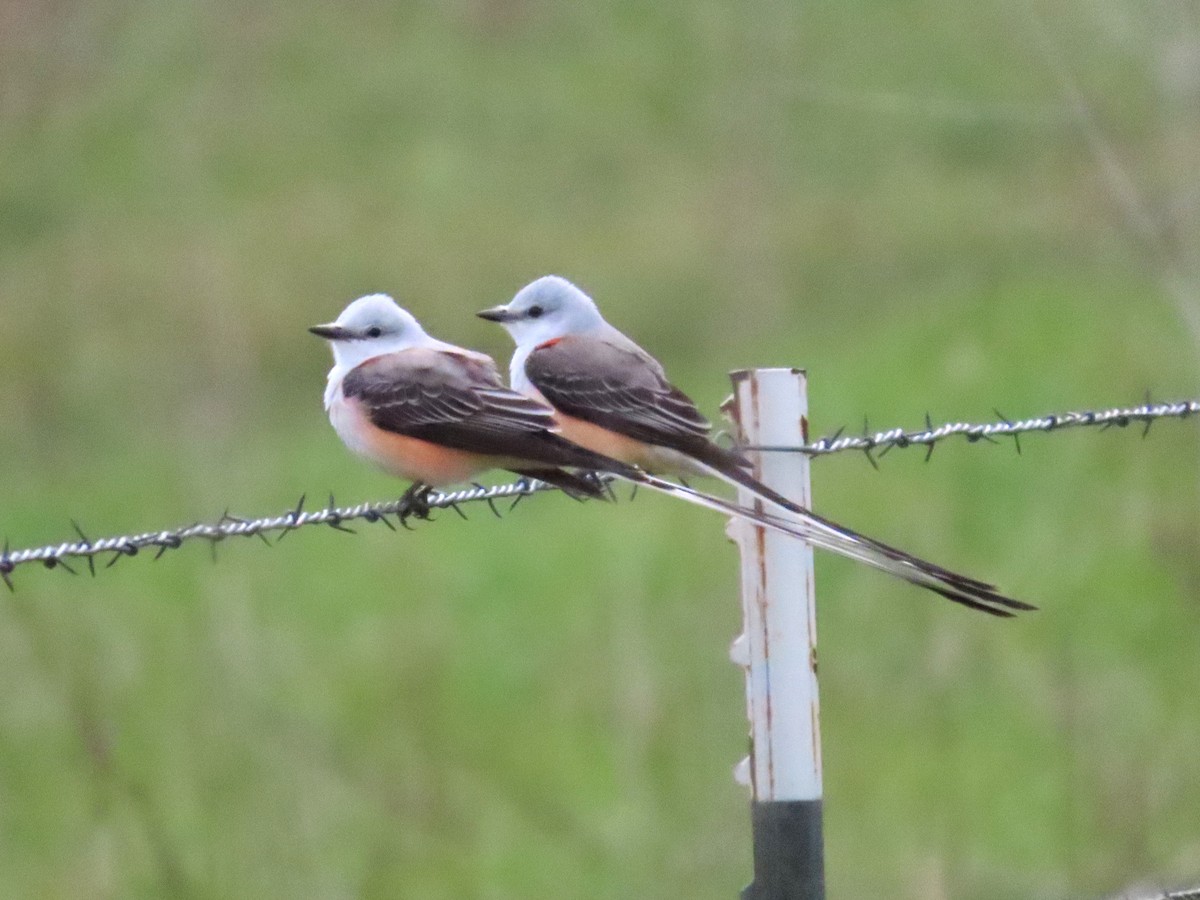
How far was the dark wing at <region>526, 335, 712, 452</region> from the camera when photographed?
4672 millimetres

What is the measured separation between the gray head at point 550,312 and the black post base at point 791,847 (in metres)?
1.92

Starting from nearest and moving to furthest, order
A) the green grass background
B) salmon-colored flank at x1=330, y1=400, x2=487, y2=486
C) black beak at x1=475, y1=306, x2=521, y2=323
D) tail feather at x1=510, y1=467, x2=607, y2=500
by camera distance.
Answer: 1. tail feather at x1=510, y1=467, x2=607, y2=500
2. salmon-colored flank at x1=330, y1=400, x2=487, y2=486
3. black beak at x1=475, y1=306, x2=521, y2=323
4. the green grass background

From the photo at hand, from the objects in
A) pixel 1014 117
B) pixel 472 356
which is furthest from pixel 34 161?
pixel 472 356

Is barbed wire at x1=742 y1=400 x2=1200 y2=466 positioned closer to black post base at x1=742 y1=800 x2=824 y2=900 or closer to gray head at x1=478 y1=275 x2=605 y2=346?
black post base at x1=742 y1=800 x2=824 y2=900

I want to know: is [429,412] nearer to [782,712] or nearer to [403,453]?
[403,453]

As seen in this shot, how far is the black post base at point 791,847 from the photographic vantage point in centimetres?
342

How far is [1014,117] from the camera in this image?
22.5 feet

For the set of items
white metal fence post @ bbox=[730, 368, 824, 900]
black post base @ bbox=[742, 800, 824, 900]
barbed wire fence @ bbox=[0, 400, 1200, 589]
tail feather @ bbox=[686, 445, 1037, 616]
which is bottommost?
black post base @ bbox=[742, 800, 824, 900]

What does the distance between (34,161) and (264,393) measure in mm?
4498

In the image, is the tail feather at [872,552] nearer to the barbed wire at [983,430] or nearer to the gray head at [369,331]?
the barbed wire at [983,430]

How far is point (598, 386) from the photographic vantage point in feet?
15.9

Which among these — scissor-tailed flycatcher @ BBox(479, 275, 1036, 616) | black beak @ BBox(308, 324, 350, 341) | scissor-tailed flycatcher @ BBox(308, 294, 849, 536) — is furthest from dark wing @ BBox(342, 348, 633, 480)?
scissor-tailed flycatcher @ BBox(479, 275, 1036, 616)

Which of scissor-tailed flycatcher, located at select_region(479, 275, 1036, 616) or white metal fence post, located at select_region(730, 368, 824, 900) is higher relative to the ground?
scissor-tailed flycatcher, located at select_region(479, 275, 1036, 616)

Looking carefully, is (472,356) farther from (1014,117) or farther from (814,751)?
(1014,117)
